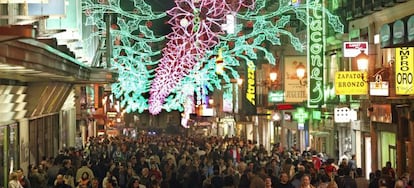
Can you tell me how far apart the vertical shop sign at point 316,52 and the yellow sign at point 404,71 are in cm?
974

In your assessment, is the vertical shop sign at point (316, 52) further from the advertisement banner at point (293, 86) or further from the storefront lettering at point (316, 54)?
the advertisement banner at point (293, 86)

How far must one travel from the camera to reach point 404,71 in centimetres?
2614

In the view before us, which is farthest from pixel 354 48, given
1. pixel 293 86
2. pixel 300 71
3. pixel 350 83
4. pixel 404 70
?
pixel 293 86

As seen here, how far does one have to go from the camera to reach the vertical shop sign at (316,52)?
3634 centimetres

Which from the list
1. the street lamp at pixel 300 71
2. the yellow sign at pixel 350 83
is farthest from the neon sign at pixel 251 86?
the yellow sign at pixel 350 83

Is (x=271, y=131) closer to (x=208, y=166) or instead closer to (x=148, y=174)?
(x=208, y=166)

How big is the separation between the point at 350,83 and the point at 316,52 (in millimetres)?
4939

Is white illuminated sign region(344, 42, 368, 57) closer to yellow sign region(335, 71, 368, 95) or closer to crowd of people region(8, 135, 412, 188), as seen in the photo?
yellow sign region(335, 71, 368, 95)

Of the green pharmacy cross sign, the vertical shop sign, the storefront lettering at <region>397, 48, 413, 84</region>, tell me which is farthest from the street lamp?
the storefront lettering at <region>397, 48, 413, 84</region>

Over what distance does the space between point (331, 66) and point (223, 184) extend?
22087 millimetres

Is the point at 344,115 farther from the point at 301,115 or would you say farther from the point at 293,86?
the point at 301,115

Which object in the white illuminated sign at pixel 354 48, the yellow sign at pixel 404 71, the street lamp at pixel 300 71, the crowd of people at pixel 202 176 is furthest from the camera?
the street lamp at pixel 300 71

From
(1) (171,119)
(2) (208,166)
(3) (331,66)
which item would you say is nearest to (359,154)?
(3) (331,66)

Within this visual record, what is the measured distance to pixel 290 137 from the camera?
2162 inches
